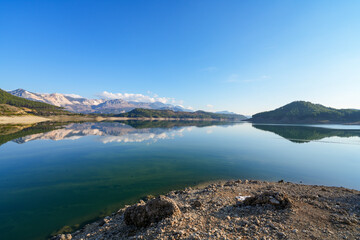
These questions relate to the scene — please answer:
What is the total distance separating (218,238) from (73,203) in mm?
13113

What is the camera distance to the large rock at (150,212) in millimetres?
7605

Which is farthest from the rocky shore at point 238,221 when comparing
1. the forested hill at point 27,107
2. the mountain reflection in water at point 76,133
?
the forested hill at point 27,107

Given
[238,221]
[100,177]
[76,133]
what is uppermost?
[238,221]

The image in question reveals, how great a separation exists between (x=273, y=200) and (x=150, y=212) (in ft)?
24.3

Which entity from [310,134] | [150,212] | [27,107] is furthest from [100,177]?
[27,107]

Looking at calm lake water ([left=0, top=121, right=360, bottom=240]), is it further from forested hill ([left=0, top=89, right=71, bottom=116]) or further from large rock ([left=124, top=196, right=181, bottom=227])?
forested hill ([left=0, top=89, right=71, bottom=116])

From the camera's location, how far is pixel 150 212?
7676 mm

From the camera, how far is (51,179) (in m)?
17.3

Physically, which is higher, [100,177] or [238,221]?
[238,221]

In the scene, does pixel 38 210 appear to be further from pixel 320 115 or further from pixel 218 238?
pixel 320 115

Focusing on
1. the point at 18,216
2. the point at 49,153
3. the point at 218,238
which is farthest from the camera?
the point at 49,153

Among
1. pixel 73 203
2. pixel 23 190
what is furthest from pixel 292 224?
pixel 23 190

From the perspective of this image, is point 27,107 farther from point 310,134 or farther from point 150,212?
point 310,134

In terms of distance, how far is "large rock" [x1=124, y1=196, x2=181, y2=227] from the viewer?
7605mm
